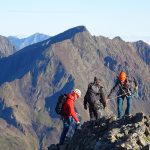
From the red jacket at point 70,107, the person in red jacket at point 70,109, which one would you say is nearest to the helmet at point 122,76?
the person in red jacket at point 70,109

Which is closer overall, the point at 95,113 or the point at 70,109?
the point at 70,109

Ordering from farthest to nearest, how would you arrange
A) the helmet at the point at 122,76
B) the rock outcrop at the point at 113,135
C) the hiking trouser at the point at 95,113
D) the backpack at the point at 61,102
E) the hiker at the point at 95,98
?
1. the helmet at the point at 122,76
2. the hiking trouser at the point at 95,113
3. the hiker at the point at 95,98
4. the backpack at the point at 61,102
5. the rock outcrop at the point at 113,135

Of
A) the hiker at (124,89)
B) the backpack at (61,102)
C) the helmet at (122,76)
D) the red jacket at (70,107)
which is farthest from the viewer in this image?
the hiker at (124,89)

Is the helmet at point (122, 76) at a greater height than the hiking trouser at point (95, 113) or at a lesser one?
greater

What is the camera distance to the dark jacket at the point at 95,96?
32.9 meters

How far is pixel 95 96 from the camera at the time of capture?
33.1 metres

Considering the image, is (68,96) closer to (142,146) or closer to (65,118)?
(65,118)

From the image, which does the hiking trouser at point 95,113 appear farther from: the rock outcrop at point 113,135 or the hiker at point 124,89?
the hiker at point 124,89

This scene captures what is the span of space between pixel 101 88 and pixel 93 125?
121 inches

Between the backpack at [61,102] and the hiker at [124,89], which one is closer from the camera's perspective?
the backpack at [61,102]

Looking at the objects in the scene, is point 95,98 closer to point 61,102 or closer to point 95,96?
point 95,96

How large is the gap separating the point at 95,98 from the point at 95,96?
0.50 feet

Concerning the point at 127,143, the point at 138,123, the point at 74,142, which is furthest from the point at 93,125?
the point at 127,143

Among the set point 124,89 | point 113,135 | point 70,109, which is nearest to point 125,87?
point 124,89
